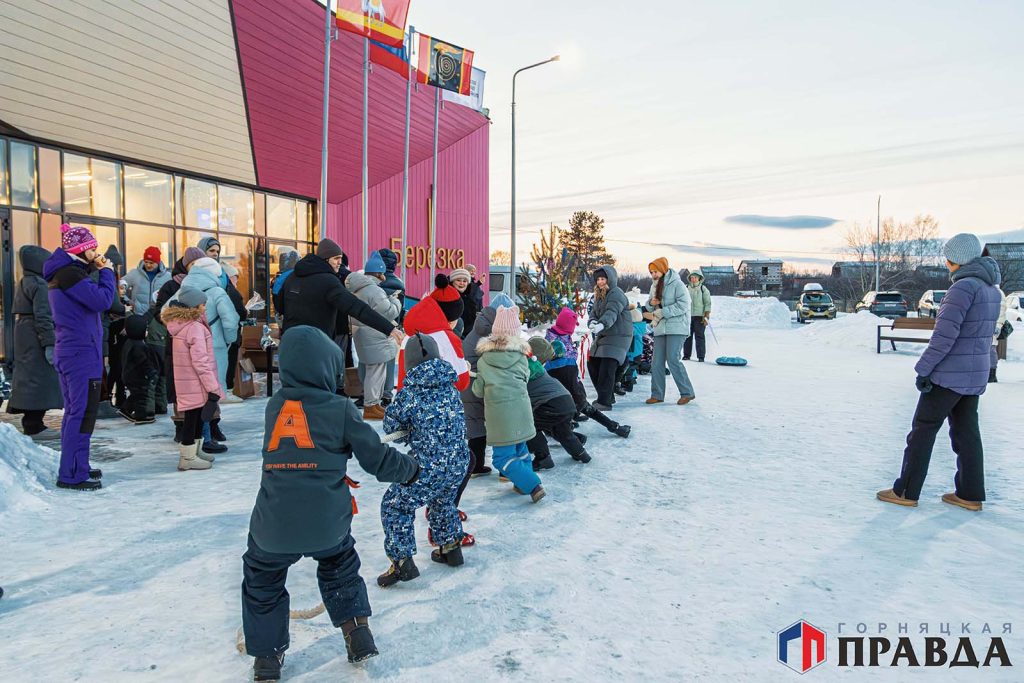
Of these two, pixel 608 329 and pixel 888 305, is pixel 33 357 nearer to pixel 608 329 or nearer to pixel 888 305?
pixel 608 329

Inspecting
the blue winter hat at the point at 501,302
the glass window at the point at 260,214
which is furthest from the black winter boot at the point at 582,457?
the glass window at the point at 260,214

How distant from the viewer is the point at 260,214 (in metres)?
15.3

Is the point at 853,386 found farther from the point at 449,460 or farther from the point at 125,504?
the point at 125,504

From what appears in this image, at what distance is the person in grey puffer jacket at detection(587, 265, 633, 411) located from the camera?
7.73m

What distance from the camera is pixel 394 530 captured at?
10.7 ft

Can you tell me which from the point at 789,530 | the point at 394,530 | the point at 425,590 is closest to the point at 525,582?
the point at 425,590

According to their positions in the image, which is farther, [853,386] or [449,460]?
[853,386]

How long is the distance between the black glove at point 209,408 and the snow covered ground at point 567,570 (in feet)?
1.32

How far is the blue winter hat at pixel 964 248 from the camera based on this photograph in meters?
4.38

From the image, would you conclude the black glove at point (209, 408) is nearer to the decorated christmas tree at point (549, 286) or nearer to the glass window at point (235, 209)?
the decorated christmas tree at point (549, 286)

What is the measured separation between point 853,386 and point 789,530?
23.4 ft

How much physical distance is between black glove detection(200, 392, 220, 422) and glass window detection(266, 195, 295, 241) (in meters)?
10.8

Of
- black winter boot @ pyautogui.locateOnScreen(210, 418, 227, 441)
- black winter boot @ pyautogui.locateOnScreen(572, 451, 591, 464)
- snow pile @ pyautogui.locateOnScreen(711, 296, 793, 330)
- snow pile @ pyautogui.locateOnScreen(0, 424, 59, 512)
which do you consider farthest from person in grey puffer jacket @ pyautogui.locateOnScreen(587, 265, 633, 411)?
snow pile @ pyautogui.locateOnScreen(711, 296, 793, 330)

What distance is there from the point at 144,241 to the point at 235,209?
2.61 m
